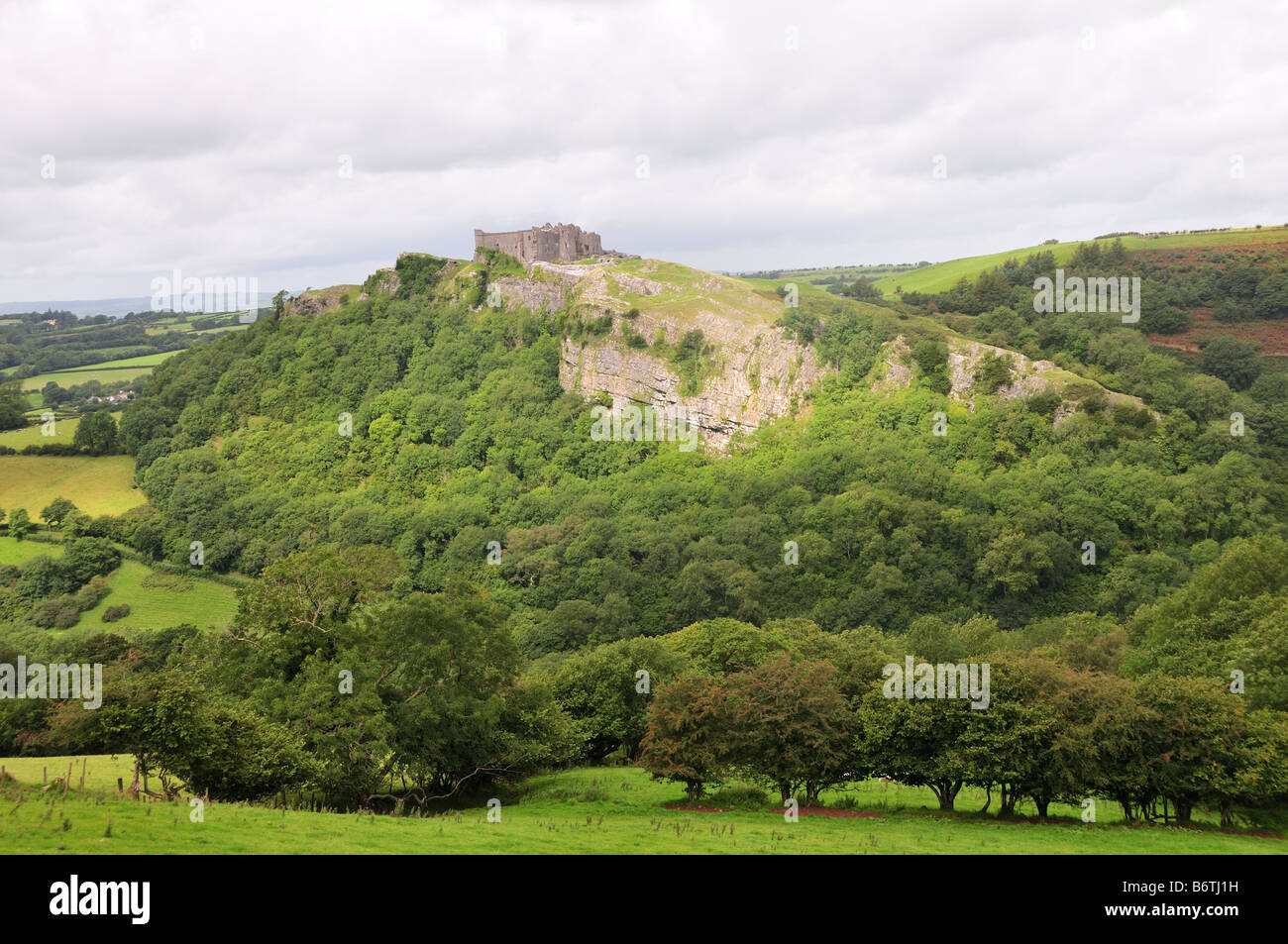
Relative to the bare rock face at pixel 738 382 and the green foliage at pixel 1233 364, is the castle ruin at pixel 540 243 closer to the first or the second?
the bare rock face at pixel 738 382

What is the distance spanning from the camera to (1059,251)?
15050 centimetres

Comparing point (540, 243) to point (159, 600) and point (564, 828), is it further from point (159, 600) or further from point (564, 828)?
point (564, 828)

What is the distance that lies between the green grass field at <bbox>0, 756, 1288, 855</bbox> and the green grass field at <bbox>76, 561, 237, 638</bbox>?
4913cm

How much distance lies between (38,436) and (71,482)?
1685 cm

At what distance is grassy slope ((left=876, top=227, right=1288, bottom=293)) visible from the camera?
142750 mm

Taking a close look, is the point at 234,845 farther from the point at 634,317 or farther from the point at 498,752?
the point at 634,317

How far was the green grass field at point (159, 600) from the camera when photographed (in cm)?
8844

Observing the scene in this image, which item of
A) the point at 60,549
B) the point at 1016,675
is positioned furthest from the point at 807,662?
the point at 60,549

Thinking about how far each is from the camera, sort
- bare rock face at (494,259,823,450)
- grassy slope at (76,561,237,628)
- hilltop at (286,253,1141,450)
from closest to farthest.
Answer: grassy slope at (76,561,237,628) < hilltop at (286,253,1141,450) < bare rock face at (494,259,823,450)

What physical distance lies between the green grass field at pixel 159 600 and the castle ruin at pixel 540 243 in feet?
203

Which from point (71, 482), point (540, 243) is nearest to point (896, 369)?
point (540, 243)

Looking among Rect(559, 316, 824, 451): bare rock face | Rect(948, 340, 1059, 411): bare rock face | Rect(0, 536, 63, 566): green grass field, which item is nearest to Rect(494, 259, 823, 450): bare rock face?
Rect(559, 316, 824, 451): bare rock face

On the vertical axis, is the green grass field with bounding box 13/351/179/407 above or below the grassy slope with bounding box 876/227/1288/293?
below

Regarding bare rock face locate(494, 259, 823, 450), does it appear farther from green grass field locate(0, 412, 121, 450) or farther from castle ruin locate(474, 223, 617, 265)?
green grass field locate(0, 412, 121, 450)
